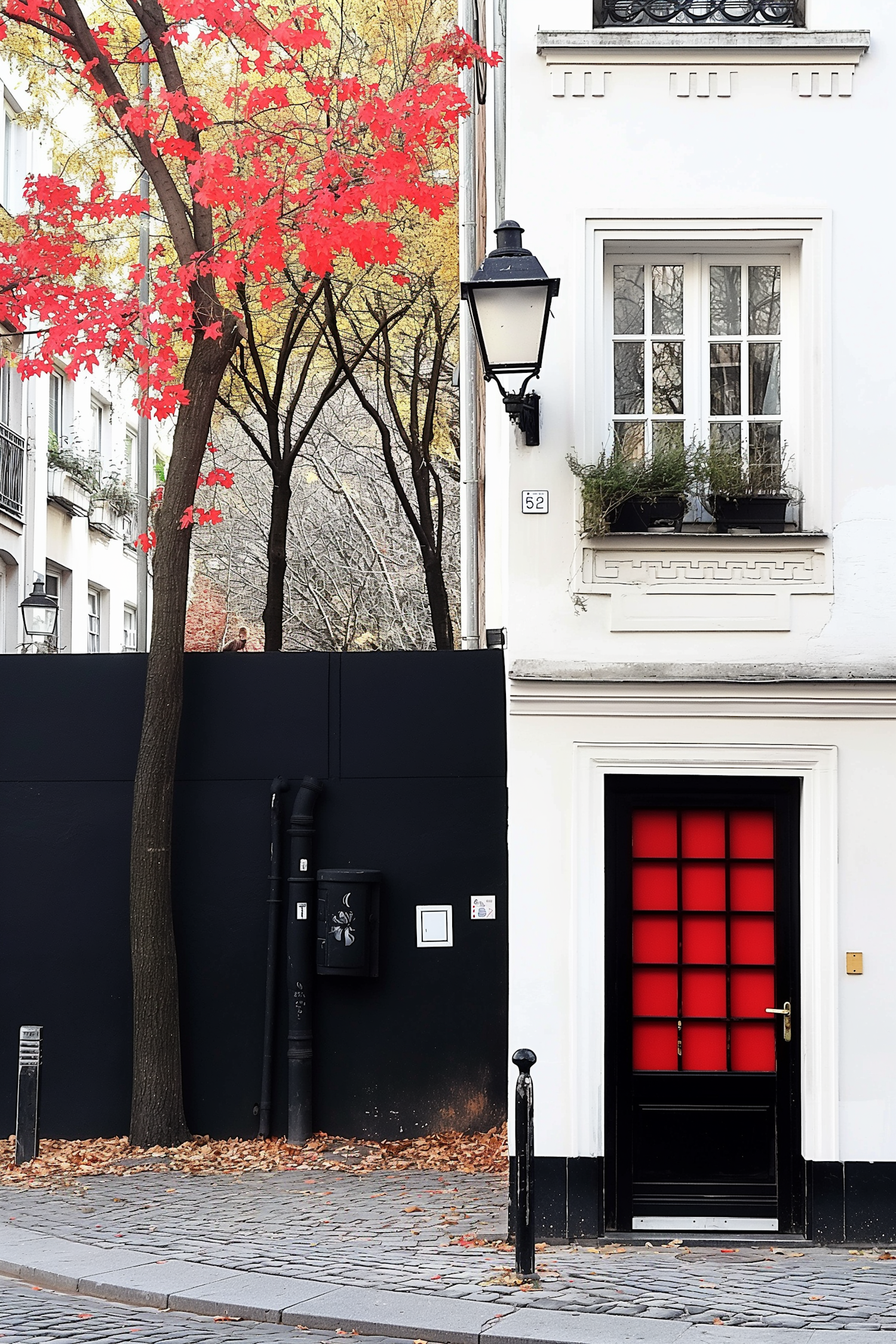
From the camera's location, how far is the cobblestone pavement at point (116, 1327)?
6547mm

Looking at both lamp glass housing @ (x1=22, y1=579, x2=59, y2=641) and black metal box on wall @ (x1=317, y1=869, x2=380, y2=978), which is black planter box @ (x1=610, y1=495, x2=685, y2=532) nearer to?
black metal box on wall @ (x1=317, y1=869, x2=380, y2=978)

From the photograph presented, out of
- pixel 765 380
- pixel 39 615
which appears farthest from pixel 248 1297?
pixel 39 615

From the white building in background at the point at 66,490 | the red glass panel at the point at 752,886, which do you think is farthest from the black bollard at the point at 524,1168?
the white building in background at the point at 66,490

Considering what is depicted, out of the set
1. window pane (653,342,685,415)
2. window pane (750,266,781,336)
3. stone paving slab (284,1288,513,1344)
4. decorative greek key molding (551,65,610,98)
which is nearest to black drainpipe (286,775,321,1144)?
stone paving slab (284,1288,513,1344)

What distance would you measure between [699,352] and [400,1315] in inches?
223

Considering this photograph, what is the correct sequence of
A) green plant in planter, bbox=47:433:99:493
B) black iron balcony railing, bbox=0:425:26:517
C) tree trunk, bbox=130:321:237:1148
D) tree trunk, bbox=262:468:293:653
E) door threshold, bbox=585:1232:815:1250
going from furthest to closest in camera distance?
green plant in planter, bbox=47:433:99:493, black iron balcony railing, bbox=0:425:26:517, tree trunk, bbox=262:468:293:653, tree trunk, bbox=130:321:237:1148, door threshold, bbox=585:1232:815:1250

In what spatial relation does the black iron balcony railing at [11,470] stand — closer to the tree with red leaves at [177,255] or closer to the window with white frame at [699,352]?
the tree with red leaves at [177,255]

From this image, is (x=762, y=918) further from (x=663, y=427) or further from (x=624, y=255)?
(x=624, y=255)

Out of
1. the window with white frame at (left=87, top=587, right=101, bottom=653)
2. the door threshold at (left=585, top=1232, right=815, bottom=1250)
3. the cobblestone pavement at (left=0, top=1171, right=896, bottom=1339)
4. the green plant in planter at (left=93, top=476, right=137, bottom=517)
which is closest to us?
the cobblestone pavement at (left=0, top=1171, right=896, bottom=1339)

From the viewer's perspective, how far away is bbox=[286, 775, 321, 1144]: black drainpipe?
10.7 metres

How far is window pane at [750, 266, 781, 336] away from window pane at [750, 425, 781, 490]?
0.60 m

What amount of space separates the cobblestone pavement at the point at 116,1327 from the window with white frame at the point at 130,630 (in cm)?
2293

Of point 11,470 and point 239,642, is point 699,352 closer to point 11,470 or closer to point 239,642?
point 239,642

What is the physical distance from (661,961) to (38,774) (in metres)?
5.10
